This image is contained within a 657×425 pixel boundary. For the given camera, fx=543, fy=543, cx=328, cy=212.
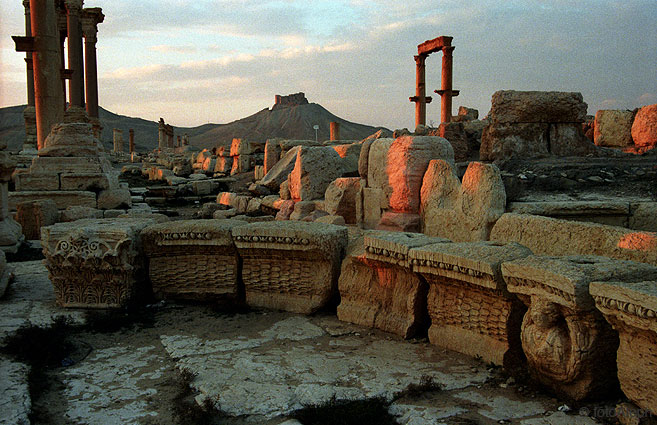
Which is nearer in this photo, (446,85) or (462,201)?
(462,201)

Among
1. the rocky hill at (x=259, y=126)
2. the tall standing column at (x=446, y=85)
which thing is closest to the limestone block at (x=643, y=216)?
the tall standing column at (x=446, y=85)

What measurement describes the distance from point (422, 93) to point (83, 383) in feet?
78.8

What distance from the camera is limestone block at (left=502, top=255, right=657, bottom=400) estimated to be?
2596 millimetres

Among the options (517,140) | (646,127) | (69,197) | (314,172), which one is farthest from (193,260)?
(646,127)

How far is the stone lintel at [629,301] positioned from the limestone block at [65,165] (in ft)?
35.7

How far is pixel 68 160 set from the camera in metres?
11.4

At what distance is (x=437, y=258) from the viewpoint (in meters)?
3.43

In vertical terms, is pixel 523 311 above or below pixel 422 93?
below

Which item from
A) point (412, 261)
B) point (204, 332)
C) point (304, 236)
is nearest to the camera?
point (412, 261)

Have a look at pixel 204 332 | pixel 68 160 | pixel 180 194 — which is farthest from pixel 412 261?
pixel 180 194

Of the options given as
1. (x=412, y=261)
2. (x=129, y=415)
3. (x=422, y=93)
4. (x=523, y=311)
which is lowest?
(x=129, y=415)

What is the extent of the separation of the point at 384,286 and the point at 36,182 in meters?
9.26

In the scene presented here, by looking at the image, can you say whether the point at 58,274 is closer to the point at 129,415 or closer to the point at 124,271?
the point at 124,271

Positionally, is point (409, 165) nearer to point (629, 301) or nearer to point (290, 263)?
point (290, 263)
